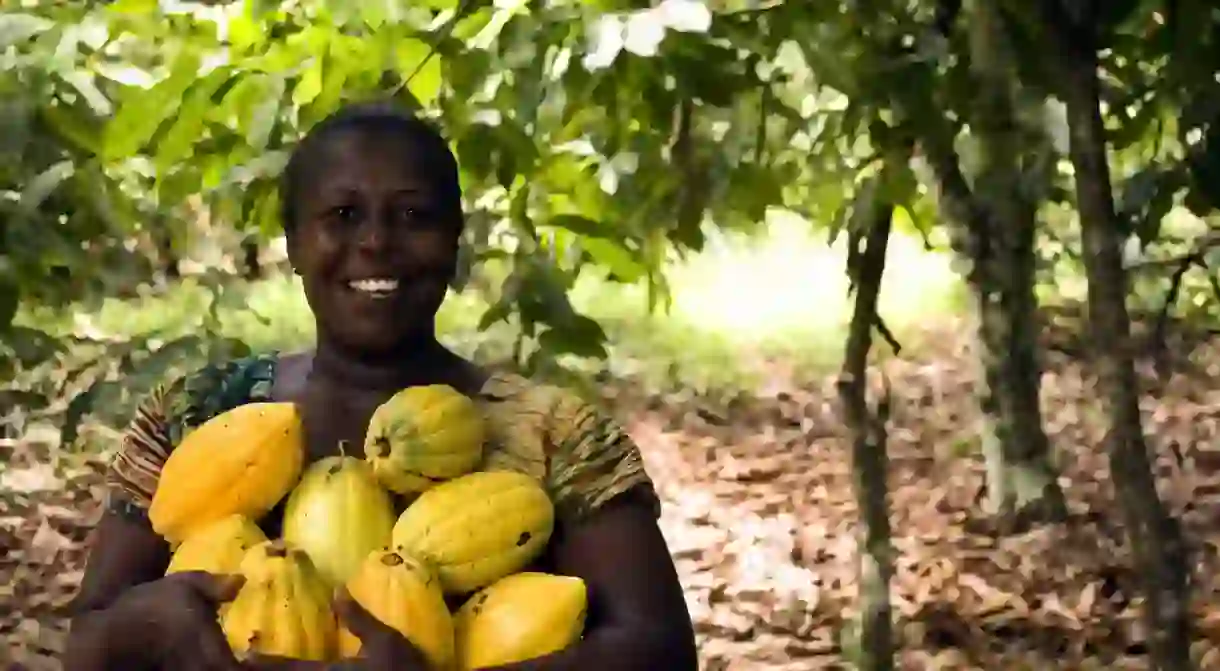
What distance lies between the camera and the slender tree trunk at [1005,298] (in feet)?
5.09

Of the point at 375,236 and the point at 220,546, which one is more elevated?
the point at 375,236

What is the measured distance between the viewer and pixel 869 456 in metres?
2.04

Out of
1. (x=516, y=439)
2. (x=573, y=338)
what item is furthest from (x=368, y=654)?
(x=573, y=338)

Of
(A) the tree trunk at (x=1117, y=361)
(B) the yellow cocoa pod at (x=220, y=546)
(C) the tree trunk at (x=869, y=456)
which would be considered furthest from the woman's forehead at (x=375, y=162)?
(C) the tree trunk at (x=869, y=456)

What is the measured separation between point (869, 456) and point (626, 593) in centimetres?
114

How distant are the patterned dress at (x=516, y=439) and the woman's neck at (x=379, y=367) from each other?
46mm

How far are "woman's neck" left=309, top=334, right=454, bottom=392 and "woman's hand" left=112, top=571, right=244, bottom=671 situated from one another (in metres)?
0.20

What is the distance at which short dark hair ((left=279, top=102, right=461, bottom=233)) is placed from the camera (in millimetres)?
1000

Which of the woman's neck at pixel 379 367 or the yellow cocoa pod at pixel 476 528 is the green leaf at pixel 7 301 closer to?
the woman's neck at pixel 379 367

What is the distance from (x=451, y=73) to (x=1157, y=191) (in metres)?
0.75

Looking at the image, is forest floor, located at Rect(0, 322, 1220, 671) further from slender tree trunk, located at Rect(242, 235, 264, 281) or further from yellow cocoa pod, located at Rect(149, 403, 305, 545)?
yellow cocoa pod, located at Rect(149, 403, 305, 545)

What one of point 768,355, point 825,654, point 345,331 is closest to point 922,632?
point 825,654

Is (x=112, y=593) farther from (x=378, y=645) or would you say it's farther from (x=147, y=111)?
(x=147, y=111)

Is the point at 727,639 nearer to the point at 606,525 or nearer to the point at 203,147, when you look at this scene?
the point at 203,147
